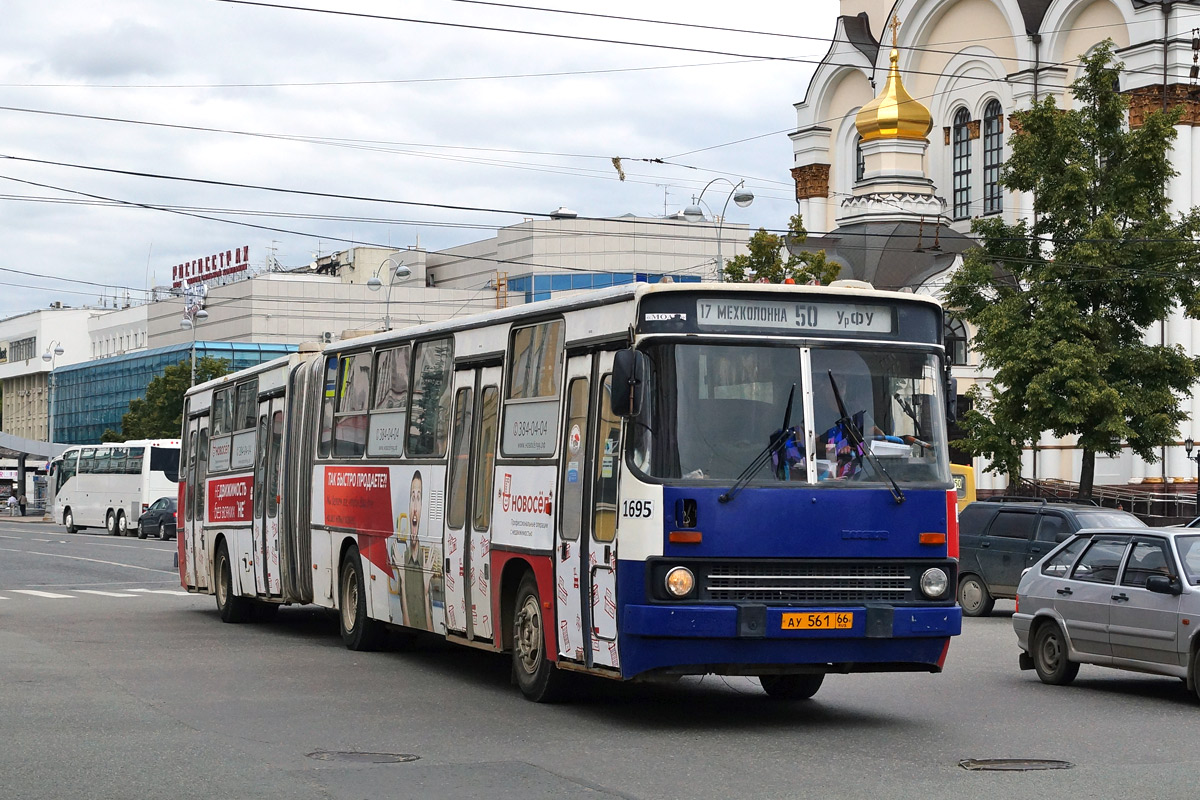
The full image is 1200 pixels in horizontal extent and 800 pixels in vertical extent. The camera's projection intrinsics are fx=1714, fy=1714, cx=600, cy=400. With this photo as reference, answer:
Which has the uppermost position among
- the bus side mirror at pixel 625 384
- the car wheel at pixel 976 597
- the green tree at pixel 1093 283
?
the green tree at pixel 1093 283

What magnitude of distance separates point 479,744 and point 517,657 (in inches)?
99.3

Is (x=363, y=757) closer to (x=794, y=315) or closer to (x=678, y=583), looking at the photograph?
(x=678, y=583)

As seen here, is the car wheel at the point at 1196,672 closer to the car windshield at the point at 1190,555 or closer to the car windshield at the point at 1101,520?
the car windshield at the point at 1190,555

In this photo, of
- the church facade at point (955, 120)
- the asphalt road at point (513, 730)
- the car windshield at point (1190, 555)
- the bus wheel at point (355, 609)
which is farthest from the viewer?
the church facade at point (955, 120)

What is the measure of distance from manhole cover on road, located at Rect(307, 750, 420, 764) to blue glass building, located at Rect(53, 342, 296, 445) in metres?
98.9

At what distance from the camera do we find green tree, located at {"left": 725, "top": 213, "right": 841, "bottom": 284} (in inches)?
1834

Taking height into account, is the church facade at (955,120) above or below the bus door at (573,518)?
above

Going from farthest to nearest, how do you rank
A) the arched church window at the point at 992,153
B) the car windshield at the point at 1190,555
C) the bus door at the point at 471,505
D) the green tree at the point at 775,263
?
the arched church window at the point at 992,153, the green tree at the point at 775,263, the bus door at the point at 471,505, the car windshield at the point at 1190,555

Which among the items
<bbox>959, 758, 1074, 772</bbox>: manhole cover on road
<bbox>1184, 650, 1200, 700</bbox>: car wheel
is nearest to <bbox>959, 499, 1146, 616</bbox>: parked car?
<bbox>1184, 650, 1200, 700</bbox>: car wheel

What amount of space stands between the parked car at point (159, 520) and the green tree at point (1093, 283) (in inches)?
1171

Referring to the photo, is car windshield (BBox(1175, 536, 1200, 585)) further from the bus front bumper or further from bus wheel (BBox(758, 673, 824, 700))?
bus wheel (BBox(758, 673, 824, 700))

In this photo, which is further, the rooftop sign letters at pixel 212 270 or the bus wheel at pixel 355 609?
the rooftop sign letters at pixel 212 270

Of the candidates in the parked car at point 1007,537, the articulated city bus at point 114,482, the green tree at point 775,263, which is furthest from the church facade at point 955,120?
the parked car at point 1007,537

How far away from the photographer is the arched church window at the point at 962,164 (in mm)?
58719
